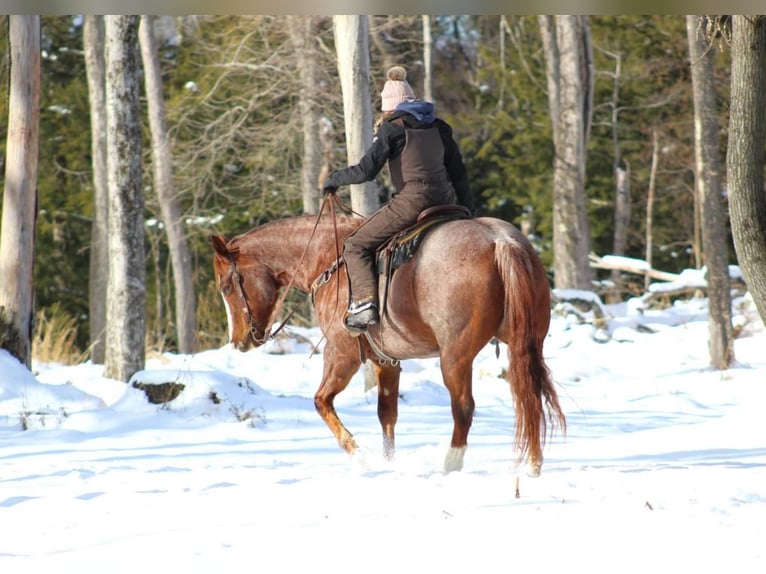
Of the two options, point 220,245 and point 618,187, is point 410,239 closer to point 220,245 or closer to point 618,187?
point 220,245

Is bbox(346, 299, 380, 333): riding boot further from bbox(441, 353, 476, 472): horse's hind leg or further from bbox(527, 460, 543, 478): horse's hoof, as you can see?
bbox(527, 460, 543, 478): horse's hoof

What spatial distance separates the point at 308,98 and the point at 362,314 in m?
13.3

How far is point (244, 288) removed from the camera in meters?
8.88

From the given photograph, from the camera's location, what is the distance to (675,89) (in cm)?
2975

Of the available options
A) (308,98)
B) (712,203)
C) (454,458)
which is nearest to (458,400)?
(454,458)

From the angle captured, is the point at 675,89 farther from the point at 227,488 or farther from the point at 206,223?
the point at 227,488

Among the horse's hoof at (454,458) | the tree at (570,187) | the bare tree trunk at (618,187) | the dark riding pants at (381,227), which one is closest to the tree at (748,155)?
the dark riding pants at (381,227)

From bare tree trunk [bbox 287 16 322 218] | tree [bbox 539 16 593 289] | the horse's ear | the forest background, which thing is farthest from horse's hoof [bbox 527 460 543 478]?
the forest background

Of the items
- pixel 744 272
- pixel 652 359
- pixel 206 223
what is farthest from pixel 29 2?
pixel 206 223

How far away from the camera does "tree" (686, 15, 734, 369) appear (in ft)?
48.0

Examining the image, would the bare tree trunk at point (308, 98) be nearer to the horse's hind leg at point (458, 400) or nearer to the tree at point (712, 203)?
the tree at point (712, 203)

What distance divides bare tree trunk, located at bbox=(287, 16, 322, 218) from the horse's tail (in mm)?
13806

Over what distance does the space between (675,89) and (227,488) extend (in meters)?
25.0

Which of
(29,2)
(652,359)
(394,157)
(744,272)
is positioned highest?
(29,2)
